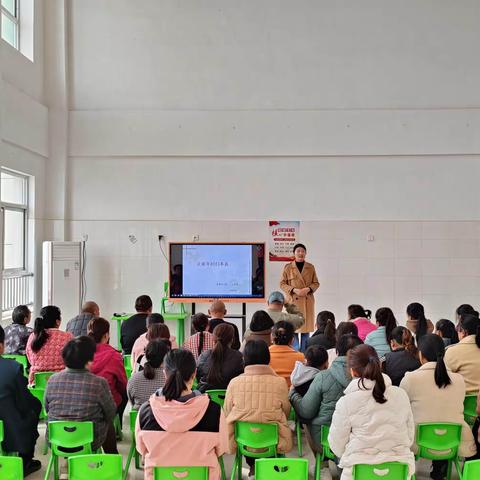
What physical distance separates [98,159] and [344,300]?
4.22 m

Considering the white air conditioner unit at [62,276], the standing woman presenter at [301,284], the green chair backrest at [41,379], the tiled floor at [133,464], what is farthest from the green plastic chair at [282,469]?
the white air conditioner unit at [62,276]

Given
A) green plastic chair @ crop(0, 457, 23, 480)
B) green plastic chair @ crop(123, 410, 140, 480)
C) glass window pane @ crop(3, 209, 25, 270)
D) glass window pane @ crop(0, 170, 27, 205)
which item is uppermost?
glass window pane @ crop(0, 170, 27, 205)

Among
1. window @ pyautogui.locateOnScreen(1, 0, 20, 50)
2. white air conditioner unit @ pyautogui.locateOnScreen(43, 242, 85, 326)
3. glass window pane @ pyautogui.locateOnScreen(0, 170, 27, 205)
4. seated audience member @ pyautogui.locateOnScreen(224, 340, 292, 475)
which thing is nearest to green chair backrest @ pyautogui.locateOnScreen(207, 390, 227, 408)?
seated audience member @ pyautogui.locateOnScreen(224, 340, 292, 475)

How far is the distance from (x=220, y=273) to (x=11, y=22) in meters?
4.54

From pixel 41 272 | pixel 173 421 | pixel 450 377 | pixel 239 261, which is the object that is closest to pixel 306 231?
pixel 239 261

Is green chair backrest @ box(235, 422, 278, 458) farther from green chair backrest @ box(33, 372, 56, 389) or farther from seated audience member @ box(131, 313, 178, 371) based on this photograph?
green chair backrest @ box(33, 372, 56, 389)

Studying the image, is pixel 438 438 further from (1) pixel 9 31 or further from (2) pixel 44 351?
(1) pixel 9 31

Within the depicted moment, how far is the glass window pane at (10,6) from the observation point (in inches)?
298

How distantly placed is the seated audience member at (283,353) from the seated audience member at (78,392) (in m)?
1.33

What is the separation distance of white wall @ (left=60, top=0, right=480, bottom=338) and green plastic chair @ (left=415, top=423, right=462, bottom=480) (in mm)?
4802

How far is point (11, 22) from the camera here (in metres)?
7.70

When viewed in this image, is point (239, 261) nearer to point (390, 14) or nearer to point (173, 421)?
point (390, 14)

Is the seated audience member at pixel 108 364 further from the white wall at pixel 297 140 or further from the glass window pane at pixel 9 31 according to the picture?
the glass window pane at pixel 9 31

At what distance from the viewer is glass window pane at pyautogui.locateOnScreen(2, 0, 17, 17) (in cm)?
756
